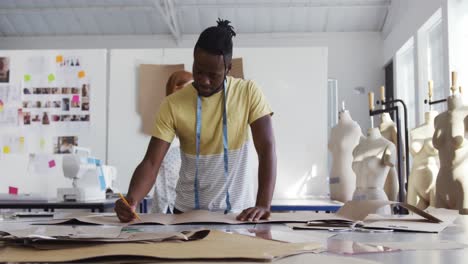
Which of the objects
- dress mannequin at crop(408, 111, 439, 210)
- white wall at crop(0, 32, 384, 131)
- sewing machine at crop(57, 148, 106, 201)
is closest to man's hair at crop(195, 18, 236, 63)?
sewing machine at crop(57, 148, 106, 201)

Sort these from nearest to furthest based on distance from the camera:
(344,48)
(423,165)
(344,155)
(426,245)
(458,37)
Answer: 1. (426,245)
2. (423,165)
3. (344,155)
4. (458,37)
5. (344,48)

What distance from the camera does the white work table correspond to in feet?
2.29

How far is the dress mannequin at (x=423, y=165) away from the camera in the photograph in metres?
3.35

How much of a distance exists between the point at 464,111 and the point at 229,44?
1263mm

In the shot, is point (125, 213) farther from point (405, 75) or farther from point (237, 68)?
point (405, 75)

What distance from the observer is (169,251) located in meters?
0.71

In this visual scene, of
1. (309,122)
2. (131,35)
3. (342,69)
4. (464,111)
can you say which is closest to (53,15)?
(131,35)

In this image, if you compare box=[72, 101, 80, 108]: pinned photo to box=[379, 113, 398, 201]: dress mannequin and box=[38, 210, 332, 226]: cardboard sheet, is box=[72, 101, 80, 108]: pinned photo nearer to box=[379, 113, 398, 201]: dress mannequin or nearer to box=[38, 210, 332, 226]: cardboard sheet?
box=[379, 113, 398, 201]: dress mannequin

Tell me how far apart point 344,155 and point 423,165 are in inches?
22.0

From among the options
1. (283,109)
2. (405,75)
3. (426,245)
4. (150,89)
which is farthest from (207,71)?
(405,75)

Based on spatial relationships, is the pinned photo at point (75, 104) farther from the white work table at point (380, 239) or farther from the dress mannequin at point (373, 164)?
the white work table at point (380, 239)

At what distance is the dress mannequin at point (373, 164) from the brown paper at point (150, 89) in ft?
5.16

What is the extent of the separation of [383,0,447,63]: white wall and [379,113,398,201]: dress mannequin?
2.08 meters

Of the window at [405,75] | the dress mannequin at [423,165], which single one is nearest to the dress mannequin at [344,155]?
the dress mannequin at [423,165]
